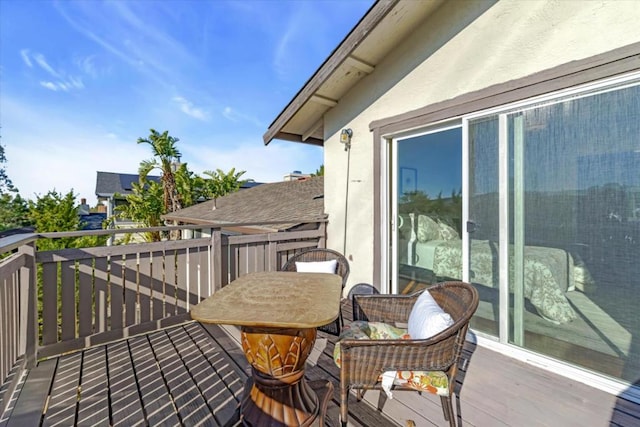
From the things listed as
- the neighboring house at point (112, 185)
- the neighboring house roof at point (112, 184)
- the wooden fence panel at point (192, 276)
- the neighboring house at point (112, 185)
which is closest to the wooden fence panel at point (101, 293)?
the wooden fence panel at point (192, 276)

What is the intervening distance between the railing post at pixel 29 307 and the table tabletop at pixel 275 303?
1786mm

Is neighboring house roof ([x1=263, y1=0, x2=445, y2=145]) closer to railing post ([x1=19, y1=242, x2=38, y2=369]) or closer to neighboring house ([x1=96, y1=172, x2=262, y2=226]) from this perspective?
railing post ([x1=19, y1=242, x2=38, y2=369])

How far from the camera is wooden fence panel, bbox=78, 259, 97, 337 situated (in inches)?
104

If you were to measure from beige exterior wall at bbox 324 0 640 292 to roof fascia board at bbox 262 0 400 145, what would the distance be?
594mm

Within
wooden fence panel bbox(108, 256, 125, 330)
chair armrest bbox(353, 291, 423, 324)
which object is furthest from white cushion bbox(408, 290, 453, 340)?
wooden fence panel bbox(108, 256, 125, 330)

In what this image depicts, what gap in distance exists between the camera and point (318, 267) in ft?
10.1

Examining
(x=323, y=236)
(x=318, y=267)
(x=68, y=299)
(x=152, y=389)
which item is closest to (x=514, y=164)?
(x=318, y=267)

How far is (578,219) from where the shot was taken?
2.13 metres

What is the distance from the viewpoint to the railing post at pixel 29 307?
2.30 meters

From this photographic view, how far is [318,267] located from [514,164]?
203 cm

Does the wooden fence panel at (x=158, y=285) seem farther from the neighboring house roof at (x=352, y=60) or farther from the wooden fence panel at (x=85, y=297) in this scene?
the neighboring house roof at (x=352, y=60)

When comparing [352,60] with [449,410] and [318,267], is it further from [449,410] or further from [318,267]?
[449,410]

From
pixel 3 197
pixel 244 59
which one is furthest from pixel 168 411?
pixel 3 197

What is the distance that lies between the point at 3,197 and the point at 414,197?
77.1ft
